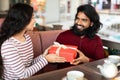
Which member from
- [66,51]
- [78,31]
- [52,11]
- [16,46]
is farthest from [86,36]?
[52,11]

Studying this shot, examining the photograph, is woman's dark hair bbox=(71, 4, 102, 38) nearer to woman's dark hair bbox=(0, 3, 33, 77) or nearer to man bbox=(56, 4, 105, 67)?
man bbox=(56, 4, 105, 67)

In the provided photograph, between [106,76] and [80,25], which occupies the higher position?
[80,25]

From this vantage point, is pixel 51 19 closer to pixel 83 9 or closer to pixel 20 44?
pixel 83 9

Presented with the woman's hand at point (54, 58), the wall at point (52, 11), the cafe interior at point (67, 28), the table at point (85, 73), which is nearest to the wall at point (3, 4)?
the cafe interior at point (67, 28)


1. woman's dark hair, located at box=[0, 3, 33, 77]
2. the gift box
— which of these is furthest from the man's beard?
woman's dark hair, located at box=[0, 3, 33, 77]

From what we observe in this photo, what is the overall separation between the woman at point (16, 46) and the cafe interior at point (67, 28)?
138 millimetres

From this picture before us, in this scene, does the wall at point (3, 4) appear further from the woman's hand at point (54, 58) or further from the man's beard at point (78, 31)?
the woman's hand at point (54, 58)

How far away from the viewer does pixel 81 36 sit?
202 centimetres

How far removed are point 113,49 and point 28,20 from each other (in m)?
1.22

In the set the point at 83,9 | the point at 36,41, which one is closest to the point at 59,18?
the point at 36,41

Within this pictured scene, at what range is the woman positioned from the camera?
1.47 m

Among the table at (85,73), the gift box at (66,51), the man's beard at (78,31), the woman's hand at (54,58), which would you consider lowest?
the table at (85,73)

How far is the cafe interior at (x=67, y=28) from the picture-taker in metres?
1.40

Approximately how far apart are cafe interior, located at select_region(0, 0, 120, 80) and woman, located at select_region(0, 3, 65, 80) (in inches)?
5.4
